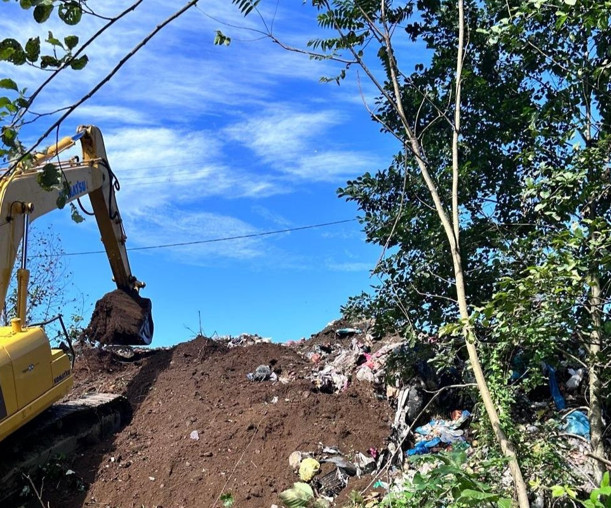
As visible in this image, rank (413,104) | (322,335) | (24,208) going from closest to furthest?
(413,104), (24,208), (322,335)

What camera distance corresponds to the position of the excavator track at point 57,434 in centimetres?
669

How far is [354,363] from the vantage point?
29.4ft

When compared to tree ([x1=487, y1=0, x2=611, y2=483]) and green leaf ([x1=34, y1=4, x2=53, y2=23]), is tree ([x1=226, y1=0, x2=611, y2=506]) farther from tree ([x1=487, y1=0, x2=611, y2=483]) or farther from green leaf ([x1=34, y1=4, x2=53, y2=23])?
green leaf ([x1=34, y1=4, x2=53, y2=23])

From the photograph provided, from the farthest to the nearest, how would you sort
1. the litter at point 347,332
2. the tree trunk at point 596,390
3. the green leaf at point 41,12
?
the litter at point 347,332 → the tree trunk at point 596,390 → the green leaf at point 41,12

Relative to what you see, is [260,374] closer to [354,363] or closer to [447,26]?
[354,363]

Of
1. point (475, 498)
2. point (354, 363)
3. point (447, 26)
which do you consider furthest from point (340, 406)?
point (475, 498)

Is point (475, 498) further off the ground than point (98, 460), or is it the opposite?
point (475, 498)

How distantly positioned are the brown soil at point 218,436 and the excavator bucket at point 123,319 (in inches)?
29.1

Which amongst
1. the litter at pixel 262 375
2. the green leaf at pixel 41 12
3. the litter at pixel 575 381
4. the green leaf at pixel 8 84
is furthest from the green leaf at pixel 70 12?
the litter at pixel 262 375

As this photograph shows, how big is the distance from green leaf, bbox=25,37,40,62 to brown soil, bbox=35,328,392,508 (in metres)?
4.89

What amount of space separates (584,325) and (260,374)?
5.75 meters

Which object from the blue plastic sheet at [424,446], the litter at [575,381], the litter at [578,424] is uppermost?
the litter at [575,381]

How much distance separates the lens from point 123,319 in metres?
9.35

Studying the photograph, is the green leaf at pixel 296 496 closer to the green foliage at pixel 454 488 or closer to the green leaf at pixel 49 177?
the green foliage at pixel 454 488
